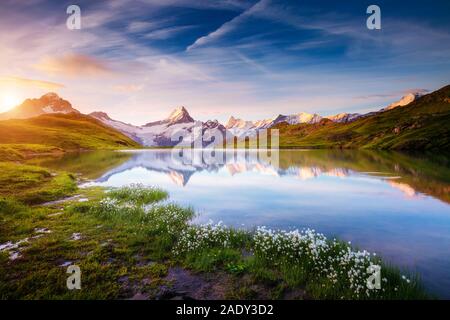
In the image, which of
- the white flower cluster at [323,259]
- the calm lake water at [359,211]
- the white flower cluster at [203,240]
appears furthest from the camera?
the calm lake water at [359,211]

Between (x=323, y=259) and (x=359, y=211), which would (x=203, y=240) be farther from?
(x=359, y=211)

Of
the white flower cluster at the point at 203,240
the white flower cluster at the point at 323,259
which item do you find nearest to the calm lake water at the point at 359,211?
the white flower cluster at the point at 323,259

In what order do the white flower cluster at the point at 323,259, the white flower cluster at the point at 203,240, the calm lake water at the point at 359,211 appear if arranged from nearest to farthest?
the white flower cluster at the point at 323,259 < the white flower cluster at the point at 203,240 < the calm lake water at the point at 359,211

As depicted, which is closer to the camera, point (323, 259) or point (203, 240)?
point (323, 259)

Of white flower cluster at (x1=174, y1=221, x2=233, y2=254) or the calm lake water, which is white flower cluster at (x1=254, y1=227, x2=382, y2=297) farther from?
the calm lake water

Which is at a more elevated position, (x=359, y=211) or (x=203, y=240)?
(x=203, y=240)

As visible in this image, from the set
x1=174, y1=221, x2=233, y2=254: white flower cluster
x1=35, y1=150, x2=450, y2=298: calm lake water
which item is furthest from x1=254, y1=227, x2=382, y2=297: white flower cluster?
x1=35, y1=150, x2=450, y2=298: calm lake water

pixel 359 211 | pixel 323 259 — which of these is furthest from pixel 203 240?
pixel 359 211

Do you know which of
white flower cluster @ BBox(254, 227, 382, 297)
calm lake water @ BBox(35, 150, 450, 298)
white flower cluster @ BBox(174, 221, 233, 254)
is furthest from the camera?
calm lake water @ BBox(35, 150, 450, 298)

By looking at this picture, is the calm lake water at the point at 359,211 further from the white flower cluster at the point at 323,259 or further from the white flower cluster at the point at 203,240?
the white flower cluster at the point at 203,240

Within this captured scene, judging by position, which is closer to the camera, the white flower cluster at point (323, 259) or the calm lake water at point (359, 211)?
the white flower cluster at point (323, 259)
